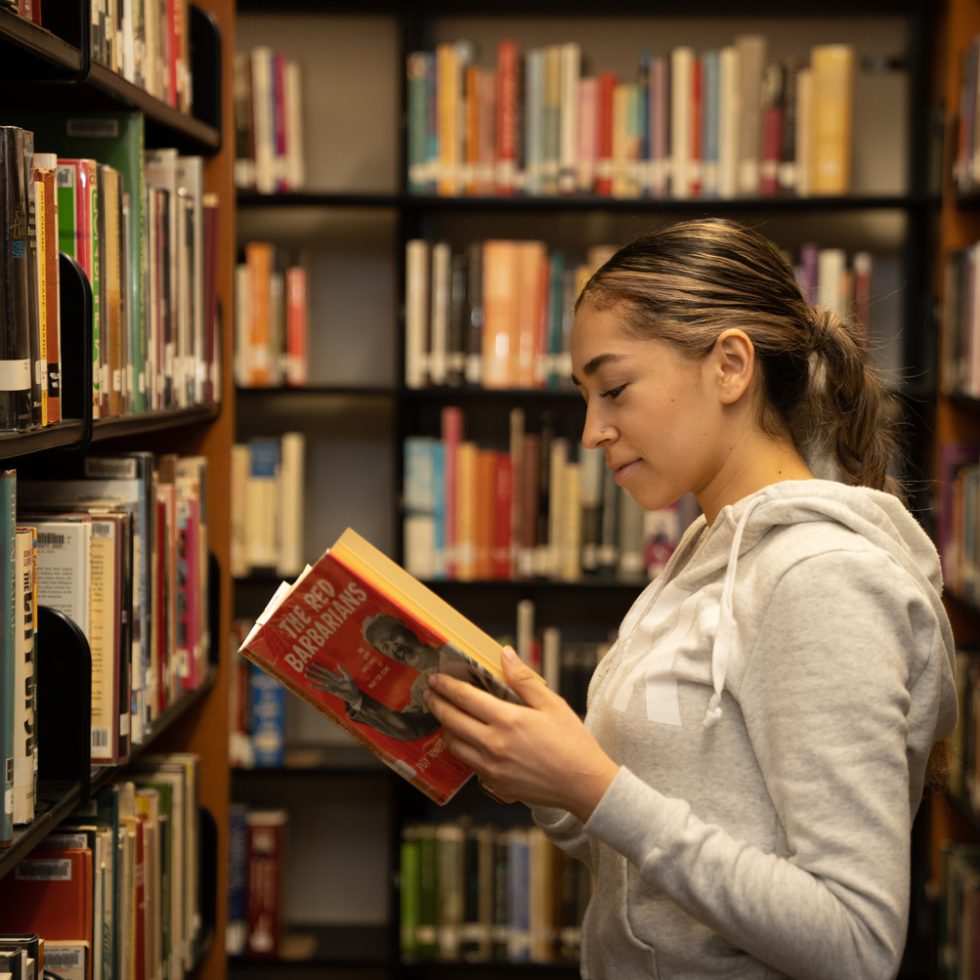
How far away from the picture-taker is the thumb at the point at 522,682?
1205 millimetres

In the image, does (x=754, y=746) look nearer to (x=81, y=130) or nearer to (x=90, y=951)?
(x=90, y=951)

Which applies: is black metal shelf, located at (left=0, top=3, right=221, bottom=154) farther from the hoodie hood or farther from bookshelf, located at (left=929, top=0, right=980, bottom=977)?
bookshelf, located at (left=929, top=0, right=980, bottom=977)

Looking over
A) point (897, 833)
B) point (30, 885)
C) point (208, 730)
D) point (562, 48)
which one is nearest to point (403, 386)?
point (562, 48)

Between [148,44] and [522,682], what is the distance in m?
1.08

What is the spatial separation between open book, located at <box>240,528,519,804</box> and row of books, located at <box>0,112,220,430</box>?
12.7 inches

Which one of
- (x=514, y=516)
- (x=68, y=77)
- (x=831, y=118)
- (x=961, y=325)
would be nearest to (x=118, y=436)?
(x=68, y=77)

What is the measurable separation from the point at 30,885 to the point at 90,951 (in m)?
0.10

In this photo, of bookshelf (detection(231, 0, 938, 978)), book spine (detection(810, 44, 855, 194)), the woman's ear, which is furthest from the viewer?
bookshelf (detection(231, 0, 938, 978))

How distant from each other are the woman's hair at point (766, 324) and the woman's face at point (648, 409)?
2cm

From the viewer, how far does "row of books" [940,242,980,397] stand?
102 inches

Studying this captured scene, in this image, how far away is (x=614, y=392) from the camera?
133cm

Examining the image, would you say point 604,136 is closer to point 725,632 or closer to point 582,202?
point 582,202

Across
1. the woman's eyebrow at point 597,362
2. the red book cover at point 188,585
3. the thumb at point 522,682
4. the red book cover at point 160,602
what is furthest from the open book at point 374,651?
the red book cover at point 188,585

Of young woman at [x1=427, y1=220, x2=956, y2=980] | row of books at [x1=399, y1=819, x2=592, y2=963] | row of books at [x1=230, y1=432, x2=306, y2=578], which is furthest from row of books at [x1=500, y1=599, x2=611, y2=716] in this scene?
young woman at [x1=427, y1=220, x2=956, y2=980]
